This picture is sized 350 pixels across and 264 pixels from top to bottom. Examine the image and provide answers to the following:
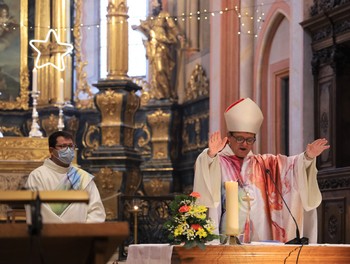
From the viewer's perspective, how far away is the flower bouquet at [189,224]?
17.6ft

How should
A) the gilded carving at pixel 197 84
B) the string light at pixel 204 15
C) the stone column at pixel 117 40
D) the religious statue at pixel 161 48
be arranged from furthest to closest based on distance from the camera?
the religious statue at pixel 161 48 < the gilded carving at pixel 197 84 < the stone column at pixel 117 40 < the string light at pixel 204 15

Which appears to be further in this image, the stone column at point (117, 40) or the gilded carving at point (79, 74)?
the gilded carving at point (79, 74)

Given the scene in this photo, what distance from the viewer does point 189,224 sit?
215 inches

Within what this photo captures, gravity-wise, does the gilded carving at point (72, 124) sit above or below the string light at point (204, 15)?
below

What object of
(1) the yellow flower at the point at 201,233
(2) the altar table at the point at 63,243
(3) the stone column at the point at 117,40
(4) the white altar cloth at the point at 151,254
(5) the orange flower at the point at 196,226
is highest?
(3) the stone column at the point at 117,40

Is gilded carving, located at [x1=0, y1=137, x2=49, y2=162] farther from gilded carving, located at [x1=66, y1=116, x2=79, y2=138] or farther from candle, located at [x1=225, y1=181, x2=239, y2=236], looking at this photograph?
candle, located at [x1=225, y1=181, x2=239, y2=236]

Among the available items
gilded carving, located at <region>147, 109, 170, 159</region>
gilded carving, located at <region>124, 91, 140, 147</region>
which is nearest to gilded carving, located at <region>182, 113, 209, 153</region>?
gilded carving, located at <region>147, 109, 170, 159</region>

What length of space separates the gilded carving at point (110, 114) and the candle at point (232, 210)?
10747 mm

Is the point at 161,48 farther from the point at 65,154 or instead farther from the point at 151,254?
the point at 151,254

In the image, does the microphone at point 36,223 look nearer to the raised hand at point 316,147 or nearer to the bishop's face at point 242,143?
the raised hand at point 316,147

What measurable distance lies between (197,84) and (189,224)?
12613 mm

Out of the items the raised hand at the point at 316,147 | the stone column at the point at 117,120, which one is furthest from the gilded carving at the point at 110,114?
the raised hand at the point at 316,147

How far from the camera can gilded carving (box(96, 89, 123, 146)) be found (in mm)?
16266

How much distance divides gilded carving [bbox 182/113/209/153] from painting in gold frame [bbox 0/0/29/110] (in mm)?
2922
